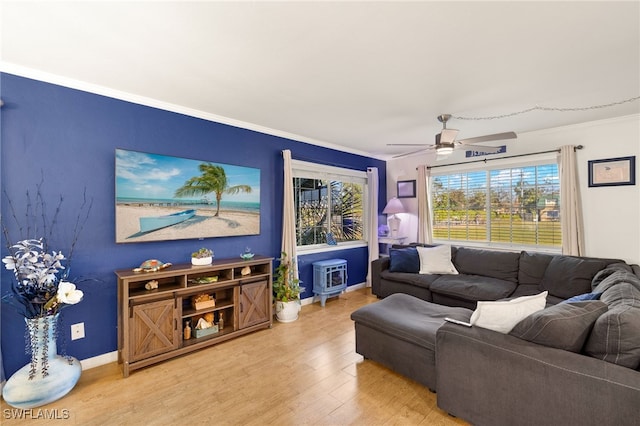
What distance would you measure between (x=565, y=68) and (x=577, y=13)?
73cm

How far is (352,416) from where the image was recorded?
188 cm

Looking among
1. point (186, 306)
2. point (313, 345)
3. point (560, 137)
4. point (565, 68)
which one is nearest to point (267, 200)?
point (186, 306)

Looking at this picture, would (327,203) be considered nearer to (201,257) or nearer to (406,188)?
(406,188)

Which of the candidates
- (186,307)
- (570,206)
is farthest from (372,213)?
(186,307)


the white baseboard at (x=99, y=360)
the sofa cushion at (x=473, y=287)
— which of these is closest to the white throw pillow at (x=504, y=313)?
the sofa cushion at (x=473, y=287)

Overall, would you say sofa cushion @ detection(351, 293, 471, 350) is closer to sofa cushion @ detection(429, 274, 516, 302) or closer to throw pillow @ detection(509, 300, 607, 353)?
throw pillow @ detection(509, 300, 607, 353)

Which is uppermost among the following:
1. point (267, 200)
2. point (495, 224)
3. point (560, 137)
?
point (560, 137)

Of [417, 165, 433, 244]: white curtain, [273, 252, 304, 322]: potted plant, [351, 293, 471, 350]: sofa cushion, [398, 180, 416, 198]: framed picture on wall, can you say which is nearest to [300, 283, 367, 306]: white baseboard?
[273, 252, 304, 322]: potted plant

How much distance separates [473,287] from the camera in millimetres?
3340

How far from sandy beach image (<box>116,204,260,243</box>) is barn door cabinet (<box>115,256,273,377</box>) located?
330 mm

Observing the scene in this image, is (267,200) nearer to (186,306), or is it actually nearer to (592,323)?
(186,306)

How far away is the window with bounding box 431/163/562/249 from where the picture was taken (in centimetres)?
383

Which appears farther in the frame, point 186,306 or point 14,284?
point 186,306

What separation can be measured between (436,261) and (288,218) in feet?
7.24
